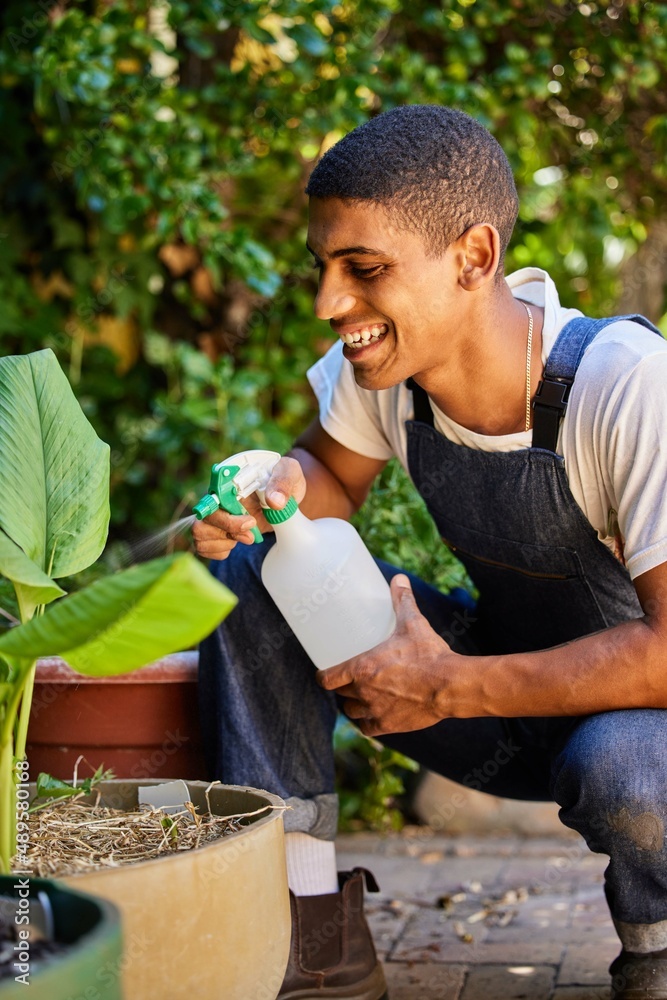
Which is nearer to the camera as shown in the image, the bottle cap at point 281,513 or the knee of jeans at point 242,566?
the bottle cap at point 281,513

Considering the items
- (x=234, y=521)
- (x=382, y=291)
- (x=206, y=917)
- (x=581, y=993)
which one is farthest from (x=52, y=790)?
(x=581, y=993)

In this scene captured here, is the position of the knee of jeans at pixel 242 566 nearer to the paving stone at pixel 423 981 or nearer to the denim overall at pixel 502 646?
the denim overall at pixel 502 646

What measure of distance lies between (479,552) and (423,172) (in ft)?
1.97

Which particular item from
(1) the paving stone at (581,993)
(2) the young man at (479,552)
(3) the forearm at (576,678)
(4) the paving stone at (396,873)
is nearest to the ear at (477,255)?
(2) the young man at (479,552)

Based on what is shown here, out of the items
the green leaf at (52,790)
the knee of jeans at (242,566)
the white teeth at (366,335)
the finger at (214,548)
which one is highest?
the white teeth at (366,335)

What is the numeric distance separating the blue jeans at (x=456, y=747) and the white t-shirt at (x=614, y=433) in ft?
0.70

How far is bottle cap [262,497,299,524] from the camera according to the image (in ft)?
5.42

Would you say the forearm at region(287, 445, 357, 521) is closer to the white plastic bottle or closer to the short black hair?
the white plastic bottle

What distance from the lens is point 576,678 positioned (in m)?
1.50

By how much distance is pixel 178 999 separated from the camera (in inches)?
44.6

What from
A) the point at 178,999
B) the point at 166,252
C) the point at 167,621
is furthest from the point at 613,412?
the point at 166,252

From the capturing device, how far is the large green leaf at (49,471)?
1.31 m

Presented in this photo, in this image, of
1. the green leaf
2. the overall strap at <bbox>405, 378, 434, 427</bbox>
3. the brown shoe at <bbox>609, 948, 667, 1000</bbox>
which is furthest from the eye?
the brown shoe at <bbox>609, 948, 667, 1000</bbox>

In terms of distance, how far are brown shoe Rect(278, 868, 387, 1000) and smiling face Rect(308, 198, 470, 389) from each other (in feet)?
2.55
